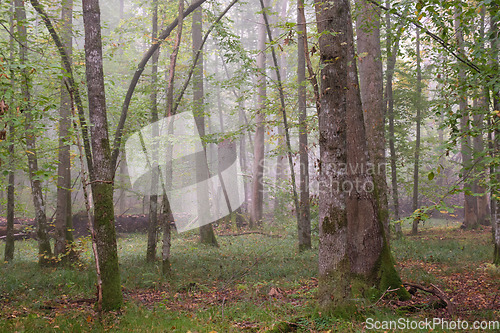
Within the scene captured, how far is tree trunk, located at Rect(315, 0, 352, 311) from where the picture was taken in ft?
18.7

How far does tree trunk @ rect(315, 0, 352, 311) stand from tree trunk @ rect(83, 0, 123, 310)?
12.8ft

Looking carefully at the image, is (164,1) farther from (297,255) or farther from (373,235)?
(373,235)

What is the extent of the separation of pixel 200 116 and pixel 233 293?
7719 mm

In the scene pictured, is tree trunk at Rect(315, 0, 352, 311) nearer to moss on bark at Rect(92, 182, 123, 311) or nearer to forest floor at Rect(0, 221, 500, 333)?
forest floor at Rect(0, 221, 500, 333)

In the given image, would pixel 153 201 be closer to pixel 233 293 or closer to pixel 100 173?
pixel 233 293

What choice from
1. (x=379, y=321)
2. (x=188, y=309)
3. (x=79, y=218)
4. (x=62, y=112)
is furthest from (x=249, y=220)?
(x=379, y=321)

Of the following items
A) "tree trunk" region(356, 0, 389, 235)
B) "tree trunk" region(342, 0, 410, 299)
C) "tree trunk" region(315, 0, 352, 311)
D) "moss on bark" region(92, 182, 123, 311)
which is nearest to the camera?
"tree trunk" region(315, 0, 352, 311)

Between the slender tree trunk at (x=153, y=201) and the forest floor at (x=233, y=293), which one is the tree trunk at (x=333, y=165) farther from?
the slender tree trunk at (x=153, y=201)

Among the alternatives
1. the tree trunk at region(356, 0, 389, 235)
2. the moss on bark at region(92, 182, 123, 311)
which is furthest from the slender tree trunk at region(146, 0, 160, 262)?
the tree trunk at region(356, 0, 389, 235)

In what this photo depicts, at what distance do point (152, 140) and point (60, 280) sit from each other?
7.34 meters

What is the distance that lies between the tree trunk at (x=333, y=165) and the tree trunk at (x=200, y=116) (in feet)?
28.1

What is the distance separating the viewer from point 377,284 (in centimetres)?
717

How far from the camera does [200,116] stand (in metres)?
14.0

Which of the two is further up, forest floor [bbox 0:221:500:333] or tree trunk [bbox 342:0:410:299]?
tree trunk [bbox 342:0:410:299]
